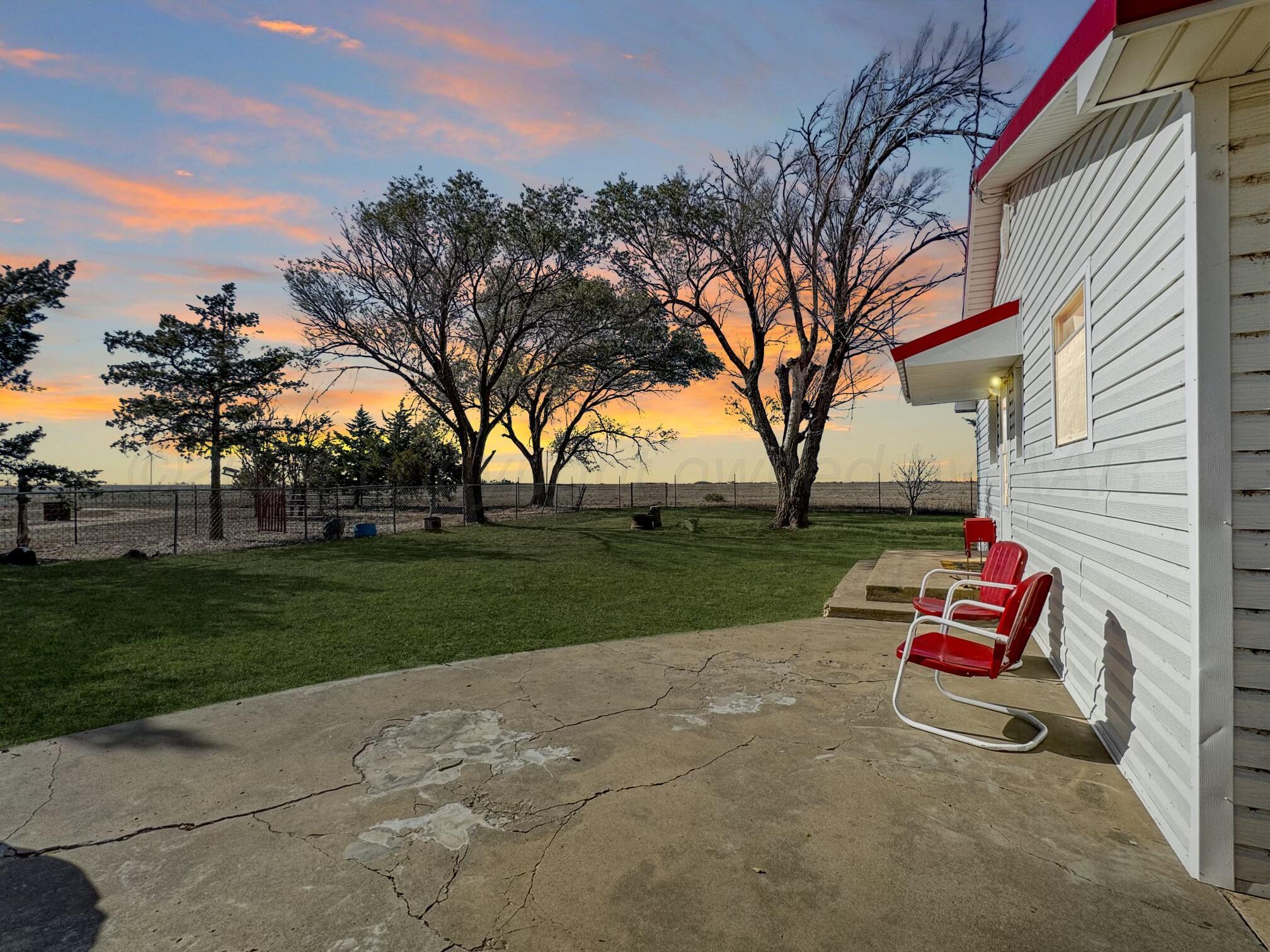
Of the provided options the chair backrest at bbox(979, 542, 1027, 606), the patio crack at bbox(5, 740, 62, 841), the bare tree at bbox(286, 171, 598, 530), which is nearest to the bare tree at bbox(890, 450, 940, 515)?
the bare tree at bbox(286, 171, 598, 530)

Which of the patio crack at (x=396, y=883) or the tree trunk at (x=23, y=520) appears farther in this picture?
the tree trunk at (x=23, y=520)

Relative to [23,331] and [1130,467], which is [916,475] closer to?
[1130,467]

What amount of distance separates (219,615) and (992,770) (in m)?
7.22

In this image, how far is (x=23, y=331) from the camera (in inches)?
575

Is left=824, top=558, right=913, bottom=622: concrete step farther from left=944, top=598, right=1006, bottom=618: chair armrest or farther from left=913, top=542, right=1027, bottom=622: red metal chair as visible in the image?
left=944, top=598, right=1006, bottom=618: chair armrest

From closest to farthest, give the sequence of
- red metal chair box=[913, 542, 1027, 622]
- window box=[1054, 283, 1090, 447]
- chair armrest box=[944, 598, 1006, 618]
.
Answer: chair armrest box=[944, 598, 1006, 618] < window box=[1054, 283, 1090, 447] < red metal chair box=[913, 542, 1027, 622]

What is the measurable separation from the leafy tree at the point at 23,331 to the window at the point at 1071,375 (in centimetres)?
1957

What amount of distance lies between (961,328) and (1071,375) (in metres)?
2.02

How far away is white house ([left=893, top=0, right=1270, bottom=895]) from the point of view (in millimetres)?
2049

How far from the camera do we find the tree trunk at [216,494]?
15.5 meters

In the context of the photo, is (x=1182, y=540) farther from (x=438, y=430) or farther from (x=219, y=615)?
(x=438, y=430)

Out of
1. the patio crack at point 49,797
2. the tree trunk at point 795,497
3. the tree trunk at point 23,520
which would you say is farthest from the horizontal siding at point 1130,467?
Result: the tree trunk at point 23,520

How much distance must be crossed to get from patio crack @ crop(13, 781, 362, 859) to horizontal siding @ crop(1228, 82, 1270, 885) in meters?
3.45

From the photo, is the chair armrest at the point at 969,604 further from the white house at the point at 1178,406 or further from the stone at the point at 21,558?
the stone at the point at 21,558
